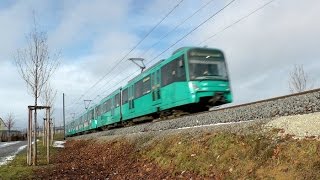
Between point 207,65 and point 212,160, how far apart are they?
11512 millimetres

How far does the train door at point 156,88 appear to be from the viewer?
70.1 feet

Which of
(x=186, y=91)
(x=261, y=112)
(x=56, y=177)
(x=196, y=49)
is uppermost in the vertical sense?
(x=196, y=49)

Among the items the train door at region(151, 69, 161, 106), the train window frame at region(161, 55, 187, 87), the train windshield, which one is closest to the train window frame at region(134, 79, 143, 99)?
the train door at region(151, 69, 161, 106)

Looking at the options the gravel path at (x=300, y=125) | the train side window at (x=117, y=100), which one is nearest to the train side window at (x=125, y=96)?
the train side window at (x=117, y=100)

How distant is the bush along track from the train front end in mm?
5612

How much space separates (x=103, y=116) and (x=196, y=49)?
74.7 feet

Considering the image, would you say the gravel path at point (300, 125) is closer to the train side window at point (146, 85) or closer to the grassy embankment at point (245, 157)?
the grassy embankment at point (245, 157)

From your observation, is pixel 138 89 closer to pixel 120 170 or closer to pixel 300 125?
pixel 120 170

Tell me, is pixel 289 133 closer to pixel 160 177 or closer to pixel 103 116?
pixel 160 177

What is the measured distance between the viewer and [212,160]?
26.3ft

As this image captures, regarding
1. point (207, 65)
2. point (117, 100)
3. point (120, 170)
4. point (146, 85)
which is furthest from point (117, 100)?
point (120, 170)

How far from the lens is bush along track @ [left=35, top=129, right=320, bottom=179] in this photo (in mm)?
6117

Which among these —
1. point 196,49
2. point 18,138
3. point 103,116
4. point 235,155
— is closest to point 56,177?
point 235,155

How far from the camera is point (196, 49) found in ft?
62.2
